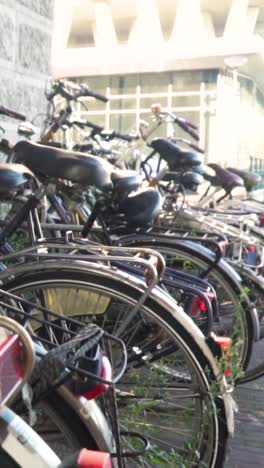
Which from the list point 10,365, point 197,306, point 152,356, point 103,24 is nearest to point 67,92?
point 197,306

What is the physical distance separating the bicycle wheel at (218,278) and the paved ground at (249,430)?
0.26 meters

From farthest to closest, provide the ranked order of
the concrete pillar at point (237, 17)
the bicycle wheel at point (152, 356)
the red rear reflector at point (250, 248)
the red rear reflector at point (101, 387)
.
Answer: the concrete pillar at point (237, 17) → the red rear reflector at point (250, 248) → the bicycle wheel at point (152, 356) → the red rear reflector at point (101, 387)

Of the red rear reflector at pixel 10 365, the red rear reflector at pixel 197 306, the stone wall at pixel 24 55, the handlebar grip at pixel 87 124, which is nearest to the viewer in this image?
the red rear reflector at pixel 10 365

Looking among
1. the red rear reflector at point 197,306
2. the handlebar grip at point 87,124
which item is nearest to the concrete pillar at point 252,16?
the handlebar grip at point 87,124

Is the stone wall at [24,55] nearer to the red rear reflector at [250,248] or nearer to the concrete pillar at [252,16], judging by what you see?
the red rear reflector at [250,248]

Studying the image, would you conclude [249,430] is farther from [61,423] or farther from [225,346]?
[61,423]

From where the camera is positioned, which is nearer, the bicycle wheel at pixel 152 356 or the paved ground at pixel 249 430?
the bicycle wheel at pixel 152 356

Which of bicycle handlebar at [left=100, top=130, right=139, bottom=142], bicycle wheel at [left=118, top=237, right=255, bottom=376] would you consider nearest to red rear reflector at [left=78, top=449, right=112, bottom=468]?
bicycle wheel at [left=118, top=237, right=255, bottom=376]

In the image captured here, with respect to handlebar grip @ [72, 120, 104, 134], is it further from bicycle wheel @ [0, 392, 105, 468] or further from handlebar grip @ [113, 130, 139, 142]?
bicycle wheel @ [0, 392, 105, 468]

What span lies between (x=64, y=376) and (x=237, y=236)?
240cm

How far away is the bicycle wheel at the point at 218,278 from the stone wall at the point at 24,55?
1.47 meters

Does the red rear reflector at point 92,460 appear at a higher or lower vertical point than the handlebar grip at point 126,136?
lower

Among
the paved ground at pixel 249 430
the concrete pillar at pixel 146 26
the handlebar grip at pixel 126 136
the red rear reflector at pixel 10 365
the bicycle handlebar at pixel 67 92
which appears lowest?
the paved ground at pixel 249 430

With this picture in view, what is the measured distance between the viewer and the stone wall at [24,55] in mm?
3982
